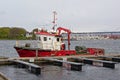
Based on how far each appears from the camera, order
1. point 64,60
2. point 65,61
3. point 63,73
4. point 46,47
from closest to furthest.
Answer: point 63,73, point 65,61, point 64,60, point 46,47

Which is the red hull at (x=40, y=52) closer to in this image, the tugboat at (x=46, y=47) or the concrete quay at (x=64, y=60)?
the tugboat at (x=46, y=47)

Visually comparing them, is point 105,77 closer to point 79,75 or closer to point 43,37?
point 79,75

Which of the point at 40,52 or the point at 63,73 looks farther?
the point at 40,52

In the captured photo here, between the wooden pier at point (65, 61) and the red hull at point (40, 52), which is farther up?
the red hull at point (40, 52)

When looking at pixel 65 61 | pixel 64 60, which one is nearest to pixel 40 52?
pixel 64 60

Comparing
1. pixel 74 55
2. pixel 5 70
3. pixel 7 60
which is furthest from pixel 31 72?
pixel 74 55

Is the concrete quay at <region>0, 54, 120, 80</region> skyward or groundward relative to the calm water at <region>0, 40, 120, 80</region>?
skyward

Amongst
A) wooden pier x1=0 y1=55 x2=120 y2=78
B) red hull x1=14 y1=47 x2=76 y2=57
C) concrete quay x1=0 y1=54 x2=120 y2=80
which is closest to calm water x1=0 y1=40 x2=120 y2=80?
wooden pier x1=0 y1=55 x2=120 y2=78

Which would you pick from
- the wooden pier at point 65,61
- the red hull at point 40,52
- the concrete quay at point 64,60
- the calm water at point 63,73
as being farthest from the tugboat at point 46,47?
the calm water at point 63,73

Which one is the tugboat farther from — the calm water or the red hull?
the calm water

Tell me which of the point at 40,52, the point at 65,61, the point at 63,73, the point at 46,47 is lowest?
the point at 63,73

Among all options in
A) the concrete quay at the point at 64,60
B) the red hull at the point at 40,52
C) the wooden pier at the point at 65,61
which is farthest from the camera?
the red hull at the point at 40,52

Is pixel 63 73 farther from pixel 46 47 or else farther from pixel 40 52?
pixel 46 47

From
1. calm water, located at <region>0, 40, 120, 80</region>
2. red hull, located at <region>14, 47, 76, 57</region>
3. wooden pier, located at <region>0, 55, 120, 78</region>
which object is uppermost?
red hull, located at <region>14, 47, 76, 57</region>
